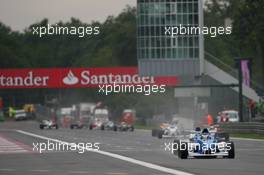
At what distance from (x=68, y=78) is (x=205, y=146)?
143ft

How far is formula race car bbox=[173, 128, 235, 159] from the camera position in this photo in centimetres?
2773

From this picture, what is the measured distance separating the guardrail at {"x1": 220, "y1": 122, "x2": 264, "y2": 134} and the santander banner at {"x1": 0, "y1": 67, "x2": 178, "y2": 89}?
12156 millimetres

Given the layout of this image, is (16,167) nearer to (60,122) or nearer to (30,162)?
(30,162)

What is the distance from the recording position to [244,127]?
2041 inches

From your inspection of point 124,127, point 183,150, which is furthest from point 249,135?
point 183,150

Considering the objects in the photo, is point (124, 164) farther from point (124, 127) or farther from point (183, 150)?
point (124, 127)

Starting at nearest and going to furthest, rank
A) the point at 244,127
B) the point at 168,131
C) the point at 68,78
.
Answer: the point at 168,131
the point at 244,127
the point at 68,78

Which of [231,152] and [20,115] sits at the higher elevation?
[20,115]

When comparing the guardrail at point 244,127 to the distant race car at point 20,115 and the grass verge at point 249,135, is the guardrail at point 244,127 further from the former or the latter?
the distant race car at point 20,115

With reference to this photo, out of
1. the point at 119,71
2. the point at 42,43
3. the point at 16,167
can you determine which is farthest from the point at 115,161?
the point at 42,43

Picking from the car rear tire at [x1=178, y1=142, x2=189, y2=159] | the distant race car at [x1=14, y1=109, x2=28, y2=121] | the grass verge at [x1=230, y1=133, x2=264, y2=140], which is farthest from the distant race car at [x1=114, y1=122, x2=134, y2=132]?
the distant race car at [x1=14, y1=109, x2=28, y2=121]

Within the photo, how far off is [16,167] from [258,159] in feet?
22.8

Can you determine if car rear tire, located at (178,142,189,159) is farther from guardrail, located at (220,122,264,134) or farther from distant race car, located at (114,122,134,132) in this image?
distant race car, located at (114,122,134,132)

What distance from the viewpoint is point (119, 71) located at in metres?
70.9
